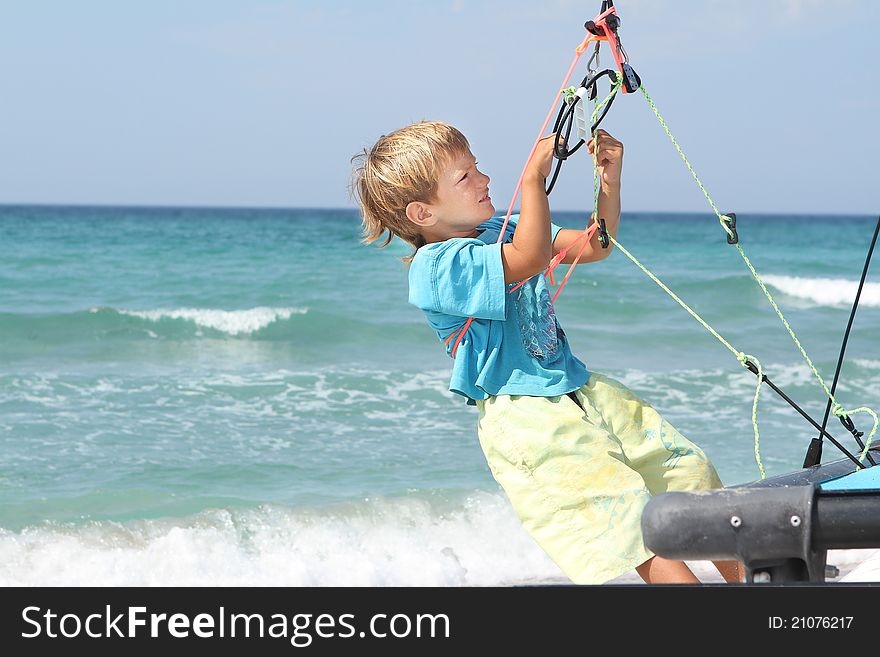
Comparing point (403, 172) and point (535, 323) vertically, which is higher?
point (403, 172)

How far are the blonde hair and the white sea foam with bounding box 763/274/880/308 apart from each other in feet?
44.6

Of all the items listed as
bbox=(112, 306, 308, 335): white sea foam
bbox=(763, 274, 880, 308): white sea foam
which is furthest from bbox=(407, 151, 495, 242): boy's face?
bbox=(763, 274, 880, 308): white sea foam

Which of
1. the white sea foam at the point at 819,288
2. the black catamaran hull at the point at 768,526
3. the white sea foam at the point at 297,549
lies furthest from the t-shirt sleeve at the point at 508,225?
the white sea foam at the point at 819,288

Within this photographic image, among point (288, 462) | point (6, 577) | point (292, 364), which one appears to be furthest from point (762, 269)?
point (6, 577)

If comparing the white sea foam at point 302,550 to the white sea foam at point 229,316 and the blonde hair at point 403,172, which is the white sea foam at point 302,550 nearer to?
the blonde hair at point 403,172

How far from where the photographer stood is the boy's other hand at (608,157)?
8.45ft

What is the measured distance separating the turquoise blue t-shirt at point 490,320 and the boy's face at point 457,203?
0.16ft

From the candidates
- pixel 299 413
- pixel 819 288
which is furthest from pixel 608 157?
pixel 819 288

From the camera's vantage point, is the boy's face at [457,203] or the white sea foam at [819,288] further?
the white sea foam at [819,288]

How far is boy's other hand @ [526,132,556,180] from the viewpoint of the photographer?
7.70ft

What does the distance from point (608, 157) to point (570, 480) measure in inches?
30.2

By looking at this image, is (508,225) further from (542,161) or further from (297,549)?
(297,549)

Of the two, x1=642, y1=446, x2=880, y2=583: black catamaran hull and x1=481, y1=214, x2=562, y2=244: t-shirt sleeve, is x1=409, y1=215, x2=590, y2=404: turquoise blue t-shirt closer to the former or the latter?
x1=481, y1=214, x2=562, y2=244: t-shirt sleeve

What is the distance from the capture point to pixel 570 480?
2422 mm
